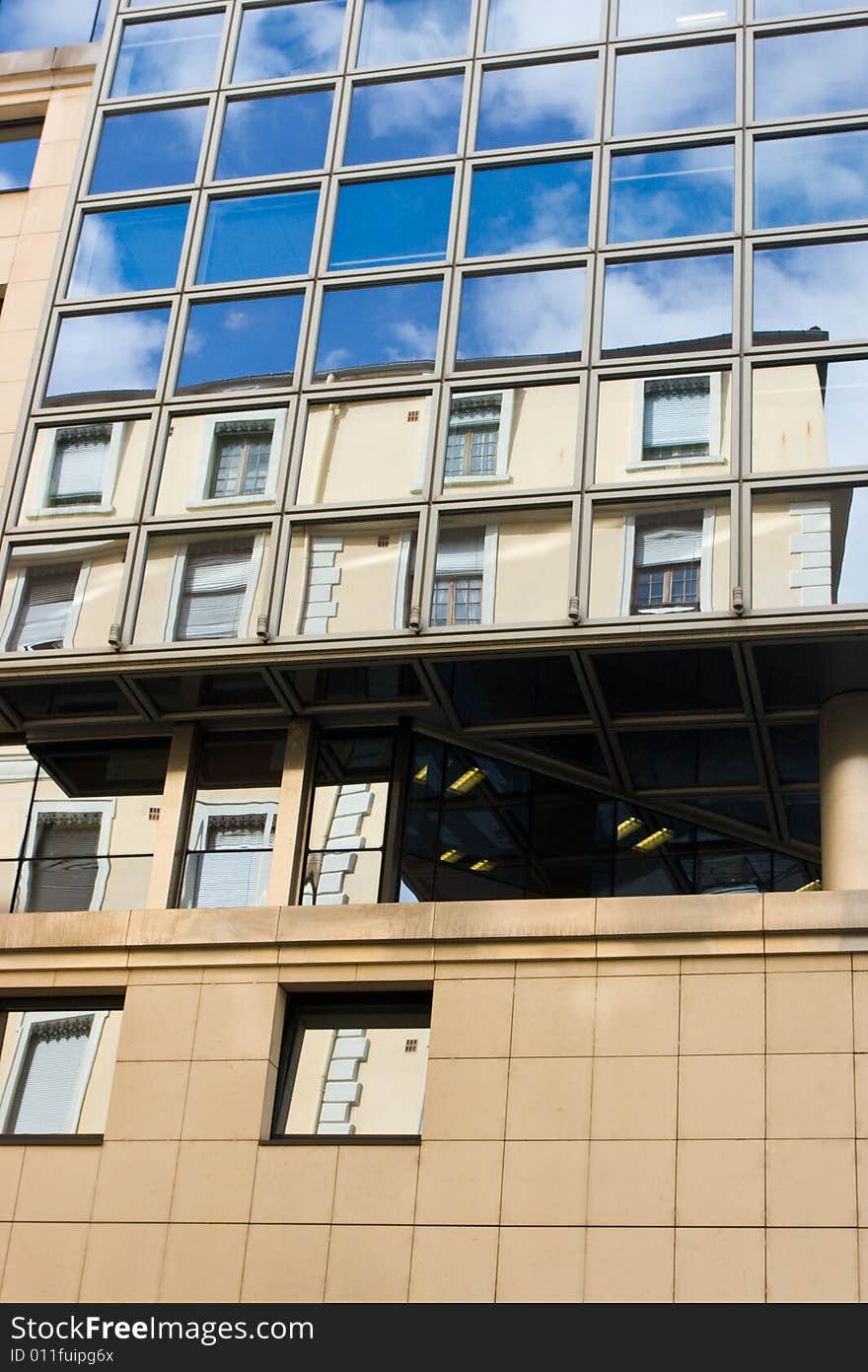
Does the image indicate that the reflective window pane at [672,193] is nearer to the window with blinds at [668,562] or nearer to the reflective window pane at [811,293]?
the reflective window pane at [811,293]

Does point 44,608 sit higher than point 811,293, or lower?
lower

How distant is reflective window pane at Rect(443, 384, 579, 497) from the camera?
23328mm

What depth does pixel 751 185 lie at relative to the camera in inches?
965

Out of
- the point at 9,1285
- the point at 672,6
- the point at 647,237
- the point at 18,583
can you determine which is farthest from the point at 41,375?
the point at 9,1285

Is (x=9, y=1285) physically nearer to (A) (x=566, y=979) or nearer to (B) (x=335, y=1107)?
(B) (x=335, y=1107)

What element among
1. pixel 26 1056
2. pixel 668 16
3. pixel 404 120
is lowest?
pixel 26 1056

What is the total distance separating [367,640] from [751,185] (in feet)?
27.9

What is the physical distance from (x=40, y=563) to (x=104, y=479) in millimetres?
1529

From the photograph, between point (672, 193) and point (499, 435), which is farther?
point (672, 193)

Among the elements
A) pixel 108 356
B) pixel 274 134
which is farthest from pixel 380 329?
pixel 274 134

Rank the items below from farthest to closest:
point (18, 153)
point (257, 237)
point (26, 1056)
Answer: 1. point (18, 153)
2. point (257, 237)
3. point (26, 1056)

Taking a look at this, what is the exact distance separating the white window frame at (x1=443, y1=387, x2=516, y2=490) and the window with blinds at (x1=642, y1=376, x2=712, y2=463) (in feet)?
6.01

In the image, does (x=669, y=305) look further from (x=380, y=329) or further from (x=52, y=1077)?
(x=52, y=1077)

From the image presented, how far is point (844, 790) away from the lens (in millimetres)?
22359
